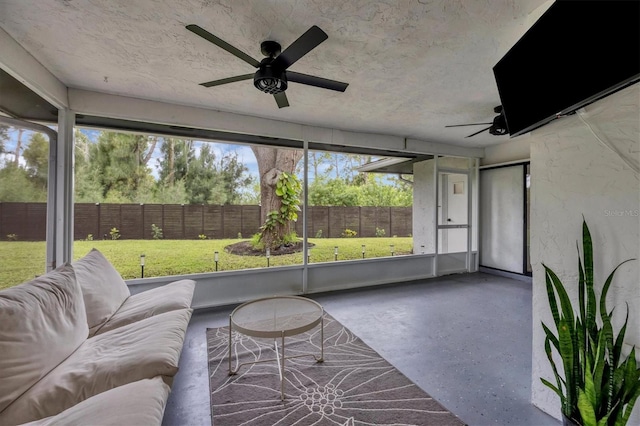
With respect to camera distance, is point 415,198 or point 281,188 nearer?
point 281,188

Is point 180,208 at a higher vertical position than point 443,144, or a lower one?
lower

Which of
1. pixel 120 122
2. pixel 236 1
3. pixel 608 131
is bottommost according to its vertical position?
pixel 608 131

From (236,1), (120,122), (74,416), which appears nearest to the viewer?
(74,416)

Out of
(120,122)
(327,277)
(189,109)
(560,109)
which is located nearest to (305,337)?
(327,277)

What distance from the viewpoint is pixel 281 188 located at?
480 centimetres

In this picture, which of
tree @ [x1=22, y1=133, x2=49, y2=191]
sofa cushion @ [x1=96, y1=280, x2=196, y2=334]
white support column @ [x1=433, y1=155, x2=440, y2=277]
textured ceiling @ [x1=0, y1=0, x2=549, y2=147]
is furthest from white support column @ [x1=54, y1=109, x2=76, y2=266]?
white support column @ [x1=433, y1=155, x2=440, y2=277]

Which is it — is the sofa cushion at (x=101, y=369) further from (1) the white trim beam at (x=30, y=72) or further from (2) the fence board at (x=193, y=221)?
(2) the fence board at (x=193, y=221)

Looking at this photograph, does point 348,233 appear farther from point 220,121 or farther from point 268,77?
point 268,77

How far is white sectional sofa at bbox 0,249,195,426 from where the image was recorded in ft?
3.41

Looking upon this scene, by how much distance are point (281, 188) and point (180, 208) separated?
6.04ft

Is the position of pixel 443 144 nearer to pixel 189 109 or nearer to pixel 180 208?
pixel 189 109

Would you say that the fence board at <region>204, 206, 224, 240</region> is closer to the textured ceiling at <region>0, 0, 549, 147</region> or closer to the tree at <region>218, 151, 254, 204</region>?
the tree at <region>218, 151, 254, 204</region>

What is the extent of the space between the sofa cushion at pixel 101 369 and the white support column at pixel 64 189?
64.9 inches

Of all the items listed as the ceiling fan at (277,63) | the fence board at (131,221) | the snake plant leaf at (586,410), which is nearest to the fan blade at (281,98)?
the ceiling fan at (277,63)
